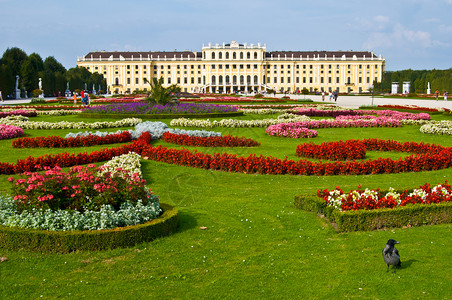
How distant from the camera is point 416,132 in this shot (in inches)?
583

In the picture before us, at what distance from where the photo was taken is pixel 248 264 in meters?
4.50

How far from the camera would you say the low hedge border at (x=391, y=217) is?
207 inches

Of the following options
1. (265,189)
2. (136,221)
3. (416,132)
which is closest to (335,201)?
(265,189)

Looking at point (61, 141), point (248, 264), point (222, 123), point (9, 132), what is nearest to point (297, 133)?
point (222, 123)

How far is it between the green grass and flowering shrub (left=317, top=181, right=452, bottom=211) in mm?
330

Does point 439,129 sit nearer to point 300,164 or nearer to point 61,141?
point 300,164

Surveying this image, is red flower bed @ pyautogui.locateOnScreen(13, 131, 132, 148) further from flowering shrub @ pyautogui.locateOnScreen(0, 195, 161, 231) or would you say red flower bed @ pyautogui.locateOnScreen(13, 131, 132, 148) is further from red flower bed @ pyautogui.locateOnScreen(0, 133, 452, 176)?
flowering shrub @ pyautogui.locateOnScreen(0, 195, 161, 231)

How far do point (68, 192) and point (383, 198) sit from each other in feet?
12.1

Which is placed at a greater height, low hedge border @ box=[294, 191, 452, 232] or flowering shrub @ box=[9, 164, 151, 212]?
flowering shrub @ box=[9, 164, 151, 212]

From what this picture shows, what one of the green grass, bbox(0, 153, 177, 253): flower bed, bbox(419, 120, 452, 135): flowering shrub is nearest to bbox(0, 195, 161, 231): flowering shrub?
bbox(0, 153, 177, 253): flower bed

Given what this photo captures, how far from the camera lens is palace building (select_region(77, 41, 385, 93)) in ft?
291

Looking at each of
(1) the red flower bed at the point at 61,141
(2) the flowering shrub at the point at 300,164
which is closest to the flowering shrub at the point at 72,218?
(2) the flowering shrub at the point at 300,164

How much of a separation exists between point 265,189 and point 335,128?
9355mm

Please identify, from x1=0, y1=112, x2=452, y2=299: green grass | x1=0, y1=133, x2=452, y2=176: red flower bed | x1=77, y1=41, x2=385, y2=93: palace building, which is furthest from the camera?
x1=77, y1=41, x2=385, y2=93: palace building
